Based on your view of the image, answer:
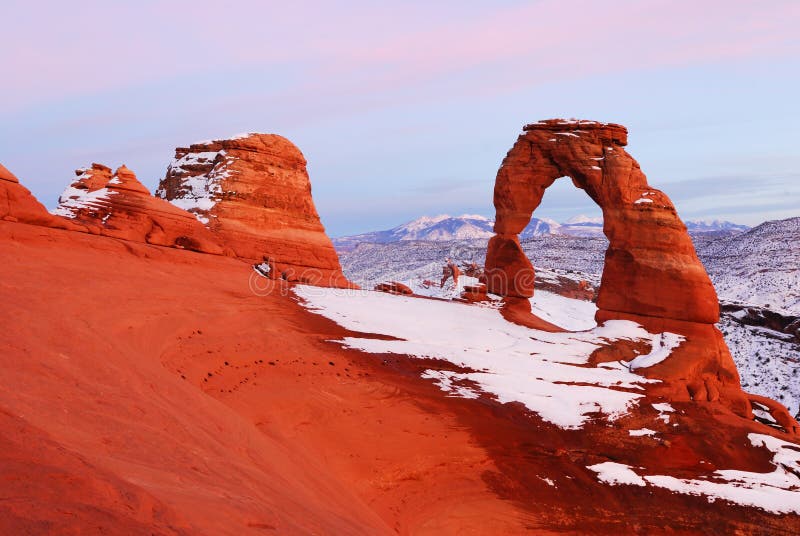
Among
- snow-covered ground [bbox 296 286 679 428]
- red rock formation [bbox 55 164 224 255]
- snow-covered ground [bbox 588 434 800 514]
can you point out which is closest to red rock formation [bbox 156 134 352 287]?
red rock formation [bbox 55 164 224 255]

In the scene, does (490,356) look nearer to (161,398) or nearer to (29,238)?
(161,398)

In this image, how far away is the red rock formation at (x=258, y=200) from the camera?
78.5ft

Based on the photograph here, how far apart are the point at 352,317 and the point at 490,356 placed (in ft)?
14.6

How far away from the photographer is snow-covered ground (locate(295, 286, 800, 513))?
9.59 metres

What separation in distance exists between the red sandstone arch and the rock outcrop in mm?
33

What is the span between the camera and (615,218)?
19312mm

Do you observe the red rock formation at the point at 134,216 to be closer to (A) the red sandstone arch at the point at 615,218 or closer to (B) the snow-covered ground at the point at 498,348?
(B) the snow-covered ground at the point at 498,348

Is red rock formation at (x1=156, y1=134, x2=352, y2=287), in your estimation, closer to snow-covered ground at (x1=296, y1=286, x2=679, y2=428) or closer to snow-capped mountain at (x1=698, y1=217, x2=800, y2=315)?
snow-covered ground at (x1=296, y1=286, x2=679, y2=428)

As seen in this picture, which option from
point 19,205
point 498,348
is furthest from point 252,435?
point 19,205

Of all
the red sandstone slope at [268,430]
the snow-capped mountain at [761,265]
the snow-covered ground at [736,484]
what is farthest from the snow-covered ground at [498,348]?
the snow-capped mountain at [761,265]

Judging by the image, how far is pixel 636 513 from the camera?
854cm

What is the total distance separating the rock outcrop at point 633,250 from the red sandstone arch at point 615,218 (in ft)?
0.11

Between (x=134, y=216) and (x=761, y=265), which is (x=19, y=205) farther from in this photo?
(x=761, y=265)

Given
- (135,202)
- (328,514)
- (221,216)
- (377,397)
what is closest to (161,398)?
(328,514)
